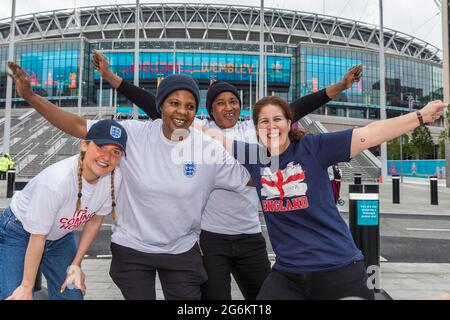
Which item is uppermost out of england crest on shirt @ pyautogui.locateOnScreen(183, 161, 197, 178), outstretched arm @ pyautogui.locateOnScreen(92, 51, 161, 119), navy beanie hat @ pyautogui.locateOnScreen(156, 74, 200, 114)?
outstretched arm @ pyautogui.locateOnScreen(92, 51, 161, 119)

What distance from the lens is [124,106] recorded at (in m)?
63.8

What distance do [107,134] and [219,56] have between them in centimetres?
6444

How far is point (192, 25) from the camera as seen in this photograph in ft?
236

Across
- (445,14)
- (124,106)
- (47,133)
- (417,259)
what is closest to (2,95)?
(124,106)

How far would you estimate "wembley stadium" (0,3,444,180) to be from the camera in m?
63.3

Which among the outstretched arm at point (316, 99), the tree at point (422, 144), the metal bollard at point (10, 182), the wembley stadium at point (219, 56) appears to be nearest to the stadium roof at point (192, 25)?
the wembley stadium at point (219, 56)

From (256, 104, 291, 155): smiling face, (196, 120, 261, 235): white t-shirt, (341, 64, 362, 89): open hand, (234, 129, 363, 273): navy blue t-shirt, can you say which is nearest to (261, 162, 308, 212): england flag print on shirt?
(234, 129, 363, 273): navy blue t-shirt

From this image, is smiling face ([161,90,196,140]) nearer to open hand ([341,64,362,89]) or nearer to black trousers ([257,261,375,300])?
black trousers ([257,261,375,300])

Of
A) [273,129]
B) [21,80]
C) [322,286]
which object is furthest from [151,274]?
[21,80]

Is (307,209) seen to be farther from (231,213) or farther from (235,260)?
(235,260)

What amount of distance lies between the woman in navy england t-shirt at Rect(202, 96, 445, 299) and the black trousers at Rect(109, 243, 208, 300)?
508 mm

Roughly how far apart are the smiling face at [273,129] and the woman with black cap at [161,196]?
0.43 metres

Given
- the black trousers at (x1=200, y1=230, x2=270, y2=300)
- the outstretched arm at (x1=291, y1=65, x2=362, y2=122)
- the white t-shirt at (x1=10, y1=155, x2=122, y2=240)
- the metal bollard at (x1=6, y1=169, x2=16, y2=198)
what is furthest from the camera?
the metal bollard at (x1=6, y1=169, x2=16, y2=198)

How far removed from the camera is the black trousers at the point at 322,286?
6.41ft
